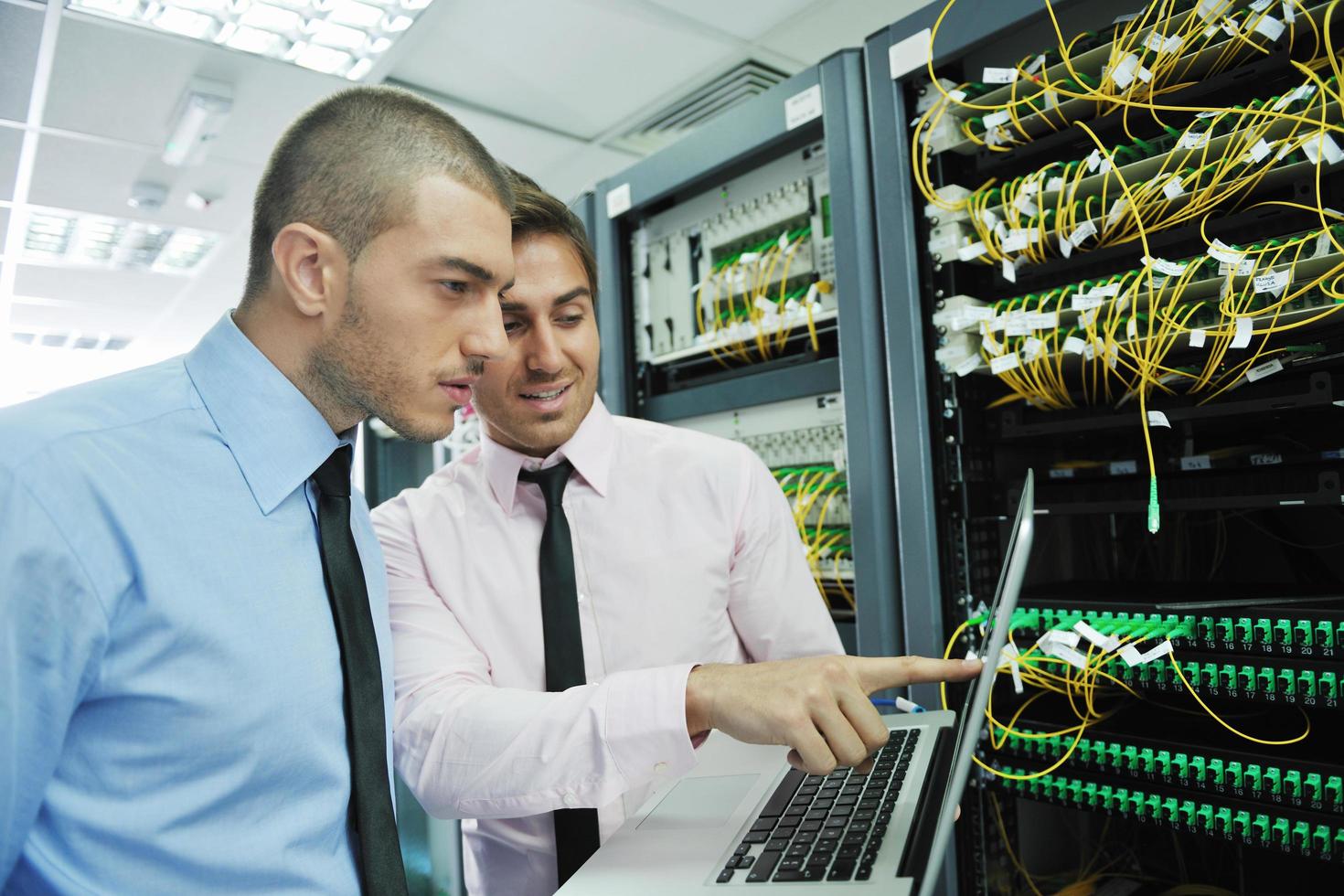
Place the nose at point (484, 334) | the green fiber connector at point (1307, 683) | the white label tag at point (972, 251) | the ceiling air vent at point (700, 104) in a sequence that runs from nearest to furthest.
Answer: the nose at point (484, 334) → the green fiber connector at point (1307, 683) → the white label tag at point (972, 251) → the ceiling air vent at point (700, 104)

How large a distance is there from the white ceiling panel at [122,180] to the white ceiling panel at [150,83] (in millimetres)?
160

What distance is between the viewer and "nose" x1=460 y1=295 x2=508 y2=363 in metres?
0.89

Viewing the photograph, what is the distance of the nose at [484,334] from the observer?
2.93 feet

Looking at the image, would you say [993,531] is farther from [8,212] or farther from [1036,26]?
[8,212]

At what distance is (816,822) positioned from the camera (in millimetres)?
766

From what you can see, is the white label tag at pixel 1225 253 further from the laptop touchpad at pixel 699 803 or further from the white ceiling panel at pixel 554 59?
the white ceiling panel at pixel 554 59

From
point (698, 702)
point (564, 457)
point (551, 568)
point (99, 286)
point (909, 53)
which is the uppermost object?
point (99, 286)

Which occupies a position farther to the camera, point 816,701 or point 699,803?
point 699,803

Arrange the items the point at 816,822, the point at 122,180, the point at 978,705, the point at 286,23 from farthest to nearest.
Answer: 1. the point at 122,180
2. the point at 286,23
3. the point at 816,822
4. the point at 978,705

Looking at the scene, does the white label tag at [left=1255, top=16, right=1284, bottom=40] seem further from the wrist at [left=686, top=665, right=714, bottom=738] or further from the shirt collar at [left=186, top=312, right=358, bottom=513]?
the shirt collar at [left=186, top=312, right=358, bottom=513]

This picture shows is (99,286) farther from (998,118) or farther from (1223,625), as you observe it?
(1223,625)

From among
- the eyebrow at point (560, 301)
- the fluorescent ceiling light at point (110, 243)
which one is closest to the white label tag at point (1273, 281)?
the eyebrow at point (560, 301)

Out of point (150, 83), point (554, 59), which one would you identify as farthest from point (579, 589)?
point (150, 83)

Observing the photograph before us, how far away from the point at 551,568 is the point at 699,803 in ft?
1.20
